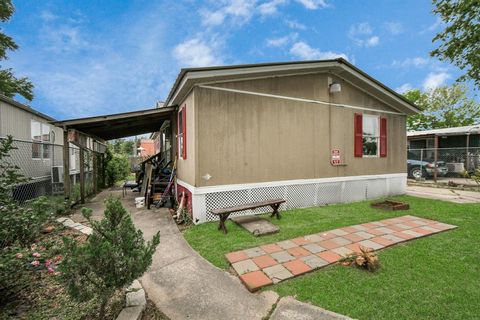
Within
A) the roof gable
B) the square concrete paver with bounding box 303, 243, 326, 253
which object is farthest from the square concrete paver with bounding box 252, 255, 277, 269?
the roof gable

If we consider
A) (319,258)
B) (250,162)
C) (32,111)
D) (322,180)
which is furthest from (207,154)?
(32,111)

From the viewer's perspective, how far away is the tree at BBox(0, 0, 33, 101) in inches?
489

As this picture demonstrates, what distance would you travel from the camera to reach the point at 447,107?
2684 cm

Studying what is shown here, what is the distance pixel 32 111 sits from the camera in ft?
29.9

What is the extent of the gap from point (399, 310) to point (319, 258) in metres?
1.19

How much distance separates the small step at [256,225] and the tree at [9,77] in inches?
667

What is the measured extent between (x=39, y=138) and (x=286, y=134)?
1092cm

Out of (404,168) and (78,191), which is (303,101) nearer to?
(404,168)

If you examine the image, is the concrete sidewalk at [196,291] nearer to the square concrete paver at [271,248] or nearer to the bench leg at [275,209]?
the square concrete paver at [271,248]

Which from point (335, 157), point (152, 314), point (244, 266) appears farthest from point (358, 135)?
point (152, 314)

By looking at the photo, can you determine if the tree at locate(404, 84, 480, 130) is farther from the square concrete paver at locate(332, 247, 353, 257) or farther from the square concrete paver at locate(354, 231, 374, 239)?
the square concrete paver at locate(332, 247, 353, 257)

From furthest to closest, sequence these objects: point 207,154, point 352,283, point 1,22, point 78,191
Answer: point 1,22
point 78,191
point 207,154
point 352,283

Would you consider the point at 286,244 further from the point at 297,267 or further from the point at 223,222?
the point at 223,222

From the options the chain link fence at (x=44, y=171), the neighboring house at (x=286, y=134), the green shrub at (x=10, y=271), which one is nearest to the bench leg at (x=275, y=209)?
the neighboring house at (x=286, y=134)
